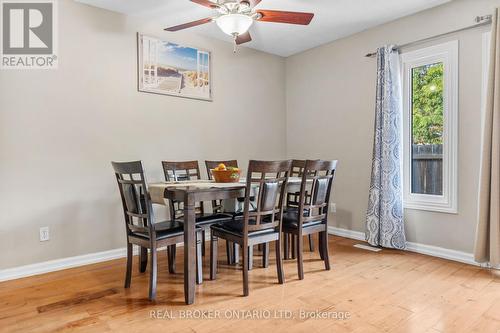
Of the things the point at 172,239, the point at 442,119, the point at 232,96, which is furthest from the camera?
the point at 232,96

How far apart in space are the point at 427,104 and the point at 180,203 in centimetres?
283

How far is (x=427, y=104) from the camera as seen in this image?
3439 mm

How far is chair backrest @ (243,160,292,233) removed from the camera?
7.66 feet

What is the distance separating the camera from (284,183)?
2.55 meters

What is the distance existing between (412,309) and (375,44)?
2973mm

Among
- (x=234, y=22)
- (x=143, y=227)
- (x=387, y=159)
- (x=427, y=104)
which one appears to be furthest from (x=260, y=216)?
(x=427, y=104)

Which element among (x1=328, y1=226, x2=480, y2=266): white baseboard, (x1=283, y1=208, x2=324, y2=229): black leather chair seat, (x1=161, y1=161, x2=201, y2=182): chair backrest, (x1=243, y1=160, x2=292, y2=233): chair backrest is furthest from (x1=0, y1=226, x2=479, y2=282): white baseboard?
(x1=243, y1=160, x2=292, y2=233): chair backrest

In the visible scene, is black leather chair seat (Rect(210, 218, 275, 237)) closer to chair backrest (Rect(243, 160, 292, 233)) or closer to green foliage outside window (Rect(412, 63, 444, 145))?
chair backrest (Rect(243, 160, 292, 233))

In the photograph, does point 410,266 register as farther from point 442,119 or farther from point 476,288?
point 442,119

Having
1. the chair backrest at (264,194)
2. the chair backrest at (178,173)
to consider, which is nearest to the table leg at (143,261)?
the chair backrest at (178,173)

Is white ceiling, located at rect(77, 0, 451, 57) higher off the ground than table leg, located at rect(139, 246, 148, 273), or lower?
higher

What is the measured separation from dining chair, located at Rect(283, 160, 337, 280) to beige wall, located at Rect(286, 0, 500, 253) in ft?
4.15

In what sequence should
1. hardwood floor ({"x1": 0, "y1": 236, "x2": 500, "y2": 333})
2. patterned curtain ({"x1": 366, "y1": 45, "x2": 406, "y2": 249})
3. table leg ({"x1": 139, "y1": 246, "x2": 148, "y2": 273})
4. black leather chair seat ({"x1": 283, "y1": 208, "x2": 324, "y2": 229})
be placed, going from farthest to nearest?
patterned curtain ({"x1": 366, "y1": 45, "x2": 406, "y2": 249})
table leg ({"x1": 139, "y1": 246, "x2": 148, "y2": 273})
black leather chair seat ({"x1": 283, "y1": 208, "x2": 324, "y2": 229})
hardwood floor ({"x1": 0, "y1": 236, "x2": 500, "y2": 333})

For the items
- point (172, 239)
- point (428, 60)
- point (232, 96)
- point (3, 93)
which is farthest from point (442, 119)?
point (3, 93)
